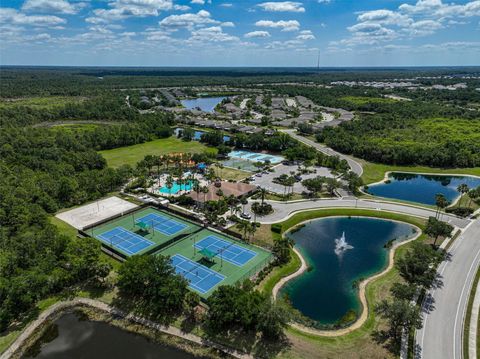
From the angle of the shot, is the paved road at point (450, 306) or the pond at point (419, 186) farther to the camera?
the pond at point (419, 186)

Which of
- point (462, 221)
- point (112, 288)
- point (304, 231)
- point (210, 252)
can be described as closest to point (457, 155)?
point (462, 221)

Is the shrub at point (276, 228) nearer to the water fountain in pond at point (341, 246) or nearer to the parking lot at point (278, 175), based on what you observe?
the water fountain in pond at point (341, 246)

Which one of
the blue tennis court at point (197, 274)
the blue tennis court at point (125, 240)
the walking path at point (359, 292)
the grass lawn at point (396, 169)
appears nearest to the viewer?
the walking path at point (359, 292)

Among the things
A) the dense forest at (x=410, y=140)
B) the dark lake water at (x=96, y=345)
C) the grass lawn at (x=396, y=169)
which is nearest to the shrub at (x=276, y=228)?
the dark lake water at (x=96, y=345)

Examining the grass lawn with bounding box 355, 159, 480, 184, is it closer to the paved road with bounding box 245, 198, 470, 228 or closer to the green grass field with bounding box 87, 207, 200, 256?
the paved road with bounding box 245, 198, 470, 228

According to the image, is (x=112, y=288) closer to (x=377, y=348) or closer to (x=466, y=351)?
(x=377, y=348)

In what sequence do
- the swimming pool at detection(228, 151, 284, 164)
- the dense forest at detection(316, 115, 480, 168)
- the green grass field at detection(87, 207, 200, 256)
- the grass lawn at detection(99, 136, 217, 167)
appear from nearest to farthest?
1. the green grass field at detection(87, 207, 200, 256)
2. the dense forest at detection(316, 115, 480, 168)
3. the swimming pool at detection(228, 151, 284, 164)
4. the grass lawn at detection(99, 136, 217, 167)

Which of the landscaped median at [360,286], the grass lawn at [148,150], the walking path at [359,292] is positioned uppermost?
the grass lawn at [148,150]

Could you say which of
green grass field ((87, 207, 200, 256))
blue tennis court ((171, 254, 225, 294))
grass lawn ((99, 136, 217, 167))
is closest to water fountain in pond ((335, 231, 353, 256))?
blue tennis court ((171, 254, 225, 294))

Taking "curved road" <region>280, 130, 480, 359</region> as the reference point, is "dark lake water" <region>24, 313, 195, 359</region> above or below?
below
